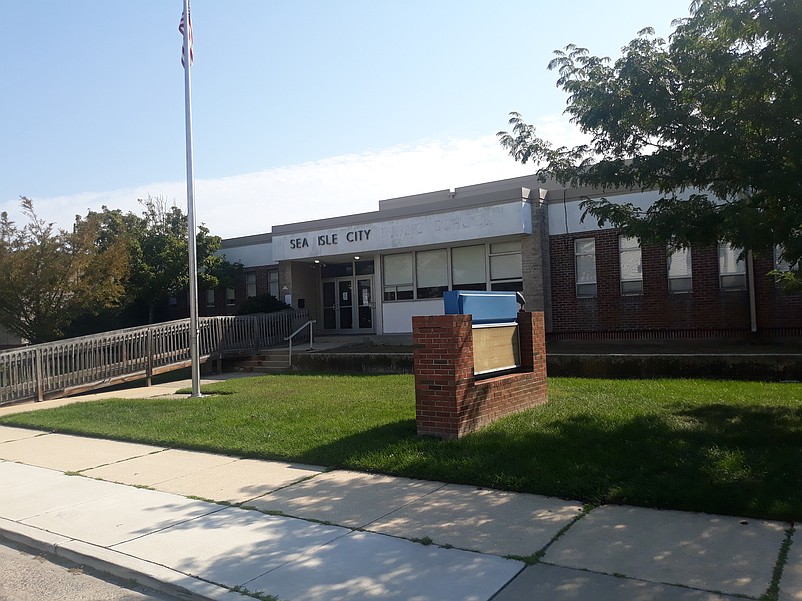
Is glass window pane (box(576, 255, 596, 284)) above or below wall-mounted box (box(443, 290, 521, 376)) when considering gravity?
above

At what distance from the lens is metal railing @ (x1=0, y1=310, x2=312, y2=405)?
50.5ft

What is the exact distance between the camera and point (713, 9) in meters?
7.84

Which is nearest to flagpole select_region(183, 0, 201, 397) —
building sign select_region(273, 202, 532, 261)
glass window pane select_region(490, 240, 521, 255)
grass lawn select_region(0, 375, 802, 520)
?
grass lawn select_region(0, 375, 802, 520)

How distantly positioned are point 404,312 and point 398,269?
1.44 meters

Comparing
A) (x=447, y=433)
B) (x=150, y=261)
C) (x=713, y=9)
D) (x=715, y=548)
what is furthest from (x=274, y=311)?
(x=715, y=548)

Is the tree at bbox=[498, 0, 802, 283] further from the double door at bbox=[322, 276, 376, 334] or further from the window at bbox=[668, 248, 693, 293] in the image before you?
the double door at bbox=[322, 276, 376, 334]

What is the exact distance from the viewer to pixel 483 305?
9406 mm

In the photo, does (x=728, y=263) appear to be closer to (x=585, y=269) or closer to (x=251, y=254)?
(x=585, y=269)

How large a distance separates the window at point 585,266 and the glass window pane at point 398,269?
18.3 ft

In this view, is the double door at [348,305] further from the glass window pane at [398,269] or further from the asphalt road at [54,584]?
the asphalt road at [54,584]

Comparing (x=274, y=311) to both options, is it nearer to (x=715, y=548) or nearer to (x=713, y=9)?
(x=713, y=9)

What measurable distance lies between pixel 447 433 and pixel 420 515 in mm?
2288

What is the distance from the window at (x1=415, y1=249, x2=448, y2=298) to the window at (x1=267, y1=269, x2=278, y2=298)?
20.6ft

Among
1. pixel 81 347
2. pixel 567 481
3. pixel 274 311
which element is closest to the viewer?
pixel 567 481
